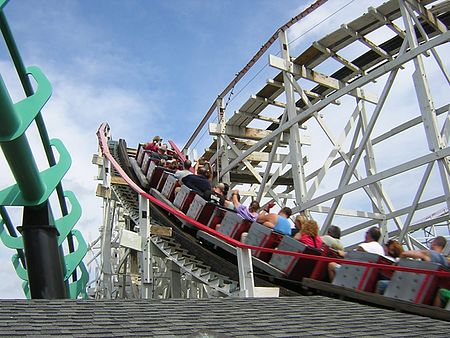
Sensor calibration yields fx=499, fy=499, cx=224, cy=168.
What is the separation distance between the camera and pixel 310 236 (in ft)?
19.6

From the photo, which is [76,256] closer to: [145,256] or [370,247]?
[145,256]

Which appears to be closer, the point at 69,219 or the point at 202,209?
the point at 69,219

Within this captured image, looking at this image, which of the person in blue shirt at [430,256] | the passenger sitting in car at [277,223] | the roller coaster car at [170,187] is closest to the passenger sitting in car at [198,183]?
the roller coaster car at [170,187]

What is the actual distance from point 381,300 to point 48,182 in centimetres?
406

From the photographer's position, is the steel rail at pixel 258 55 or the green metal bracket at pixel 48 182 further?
the steel rail at pixel 258 55

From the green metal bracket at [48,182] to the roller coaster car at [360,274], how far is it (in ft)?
11.6

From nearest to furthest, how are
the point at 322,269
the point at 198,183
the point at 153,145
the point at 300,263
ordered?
the point at 322,269 < the point at 300,263 < the point at 198,183 < the point at 153,145

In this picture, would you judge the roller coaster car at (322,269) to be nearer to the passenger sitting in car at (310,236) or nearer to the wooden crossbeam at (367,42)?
the passenger sitting in car at (310,236)

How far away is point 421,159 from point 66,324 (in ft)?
22.1

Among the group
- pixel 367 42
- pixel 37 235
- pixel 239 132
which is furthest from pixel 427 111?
pixel 239 132

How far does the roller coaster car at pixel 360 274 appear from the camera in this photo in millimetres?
4945

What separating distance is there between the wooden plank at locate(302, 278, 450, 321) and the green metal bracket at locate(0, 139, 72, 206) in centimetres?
323

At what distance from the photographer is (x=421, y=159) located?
8.10 metres

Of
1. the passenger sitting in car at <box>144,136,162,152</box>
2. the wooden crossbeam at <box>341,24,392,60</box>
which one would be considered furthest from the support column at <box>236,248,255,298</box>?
the passenger sitting in car at <box>144,136,162,152</box>
